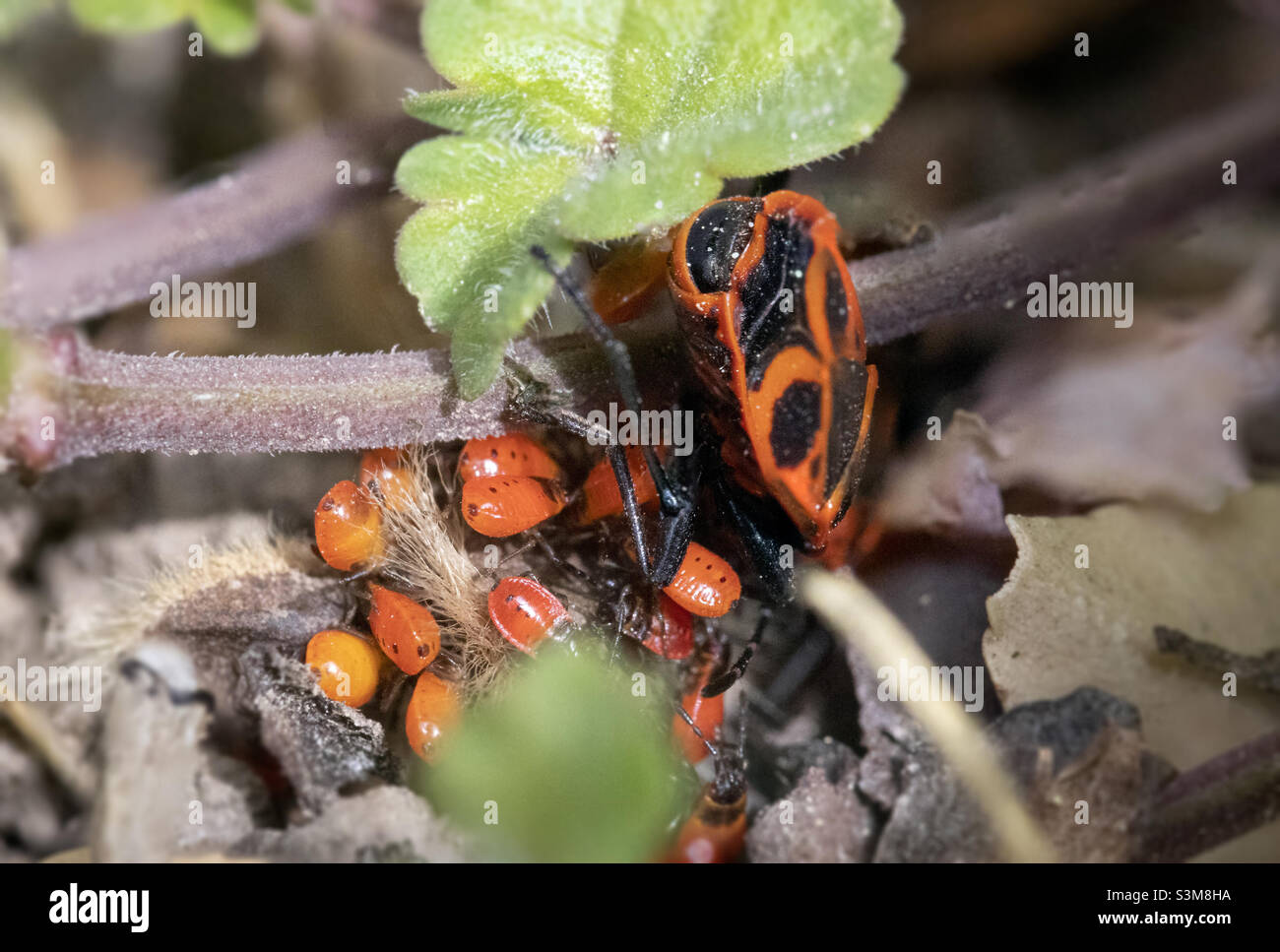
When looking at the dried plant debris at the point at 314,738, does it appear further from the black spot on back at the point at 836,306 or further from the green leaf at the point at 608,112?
the black spot on back at the point at 836,306

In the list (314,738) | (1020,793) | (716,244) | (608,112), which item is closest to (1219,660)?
(1020,793)

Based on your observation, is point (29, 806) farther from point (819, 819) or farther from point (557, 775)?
point (819, 819)

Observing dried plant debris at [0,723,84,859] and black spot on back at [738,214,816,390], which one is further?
dried plant debris at [0,723,84,859]

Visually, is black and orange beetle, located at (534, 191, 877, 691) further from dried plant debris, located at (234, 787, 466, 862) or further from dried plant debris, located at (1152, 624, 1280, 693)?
dried plant debris, located at (234, 787, 466, 862)

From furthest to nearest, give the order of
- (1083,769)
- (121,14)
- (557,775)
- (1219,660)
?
(121,14), (1219,660), (1083,769), (557,775)

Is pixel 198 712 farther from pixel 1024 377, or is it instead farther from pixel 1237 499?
pixel 1237 499

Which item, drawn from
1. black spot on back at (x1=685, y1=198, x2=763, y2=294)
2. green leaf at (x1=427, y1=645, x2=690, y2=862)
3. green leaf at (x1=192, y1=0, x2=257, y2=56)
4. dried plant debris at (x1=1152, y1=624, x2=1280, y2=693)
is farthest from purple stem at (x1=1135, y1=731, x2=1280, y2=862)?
green leaf at (x1=192, y1=0, x2=257, y2=56)

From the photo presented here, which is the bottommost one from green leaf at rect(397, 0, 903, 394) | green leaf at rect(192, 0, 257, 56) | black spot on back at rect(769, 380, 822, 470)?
black spot on back at rect(769, 380, 822, 470)
